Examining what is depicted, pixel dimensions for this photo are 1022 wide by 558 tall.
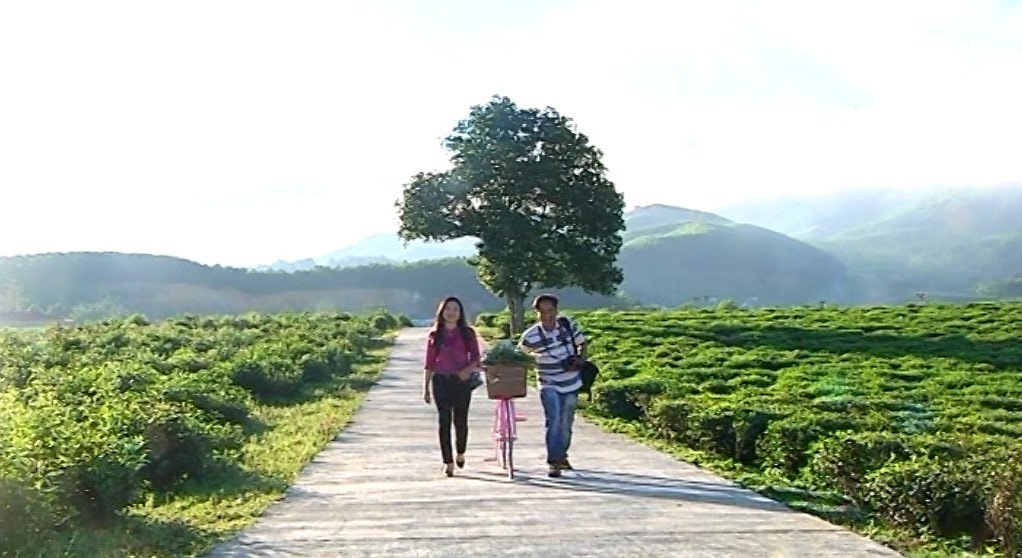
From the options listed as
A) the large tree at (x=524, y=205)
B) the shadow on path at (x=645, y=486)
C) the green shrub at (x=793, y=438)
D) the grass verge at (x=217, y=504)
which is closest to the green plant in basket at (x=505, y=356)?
the shadow on path at (x=645, y=486)

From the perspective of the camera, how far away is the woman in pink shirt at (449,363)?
991 cm

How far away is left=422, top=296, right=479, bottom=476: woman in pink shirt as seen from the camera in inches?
390

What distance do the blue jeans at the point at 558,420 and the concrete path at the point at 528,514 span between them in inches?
10.1

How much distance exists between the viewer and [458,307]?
395 inches

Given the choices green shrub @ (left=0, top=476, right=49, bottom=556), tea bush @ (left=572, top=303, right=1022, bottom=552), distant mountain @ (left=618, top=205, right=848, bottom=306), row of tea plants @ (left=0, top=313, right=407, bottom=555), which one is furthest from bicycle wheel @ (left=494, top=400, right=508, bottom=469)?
distant mountain @ (left=618, top=205, right=848, bottom=306)

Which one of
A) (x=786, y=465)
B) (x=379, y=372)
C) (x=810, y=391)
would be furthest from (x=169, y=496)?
(x=379, y=372)

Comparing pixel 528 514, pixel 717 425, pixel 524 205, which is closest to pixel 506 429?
pixel 528 514

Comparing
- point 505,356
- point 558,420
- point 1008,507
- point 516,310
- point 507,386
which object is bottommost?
point 1008,507

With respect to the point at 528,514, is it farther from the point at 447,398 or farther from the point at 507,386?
the point at 447,398

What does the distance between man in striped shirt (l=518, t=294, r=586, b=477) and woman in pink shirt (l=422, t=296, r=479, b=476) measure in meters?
0.50

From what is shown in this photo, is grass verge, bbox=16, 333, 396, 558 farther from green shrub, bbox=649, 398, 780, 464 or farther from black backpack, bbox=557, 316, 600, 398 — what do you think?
green shrub, bbox=649, 398, 780, 464

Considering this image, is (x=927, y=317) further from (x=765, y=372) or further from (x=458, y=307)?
(x=458, y=307)

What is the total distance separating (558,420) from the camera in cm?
984

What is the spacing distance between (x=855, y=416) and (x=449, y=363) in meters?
4.50
